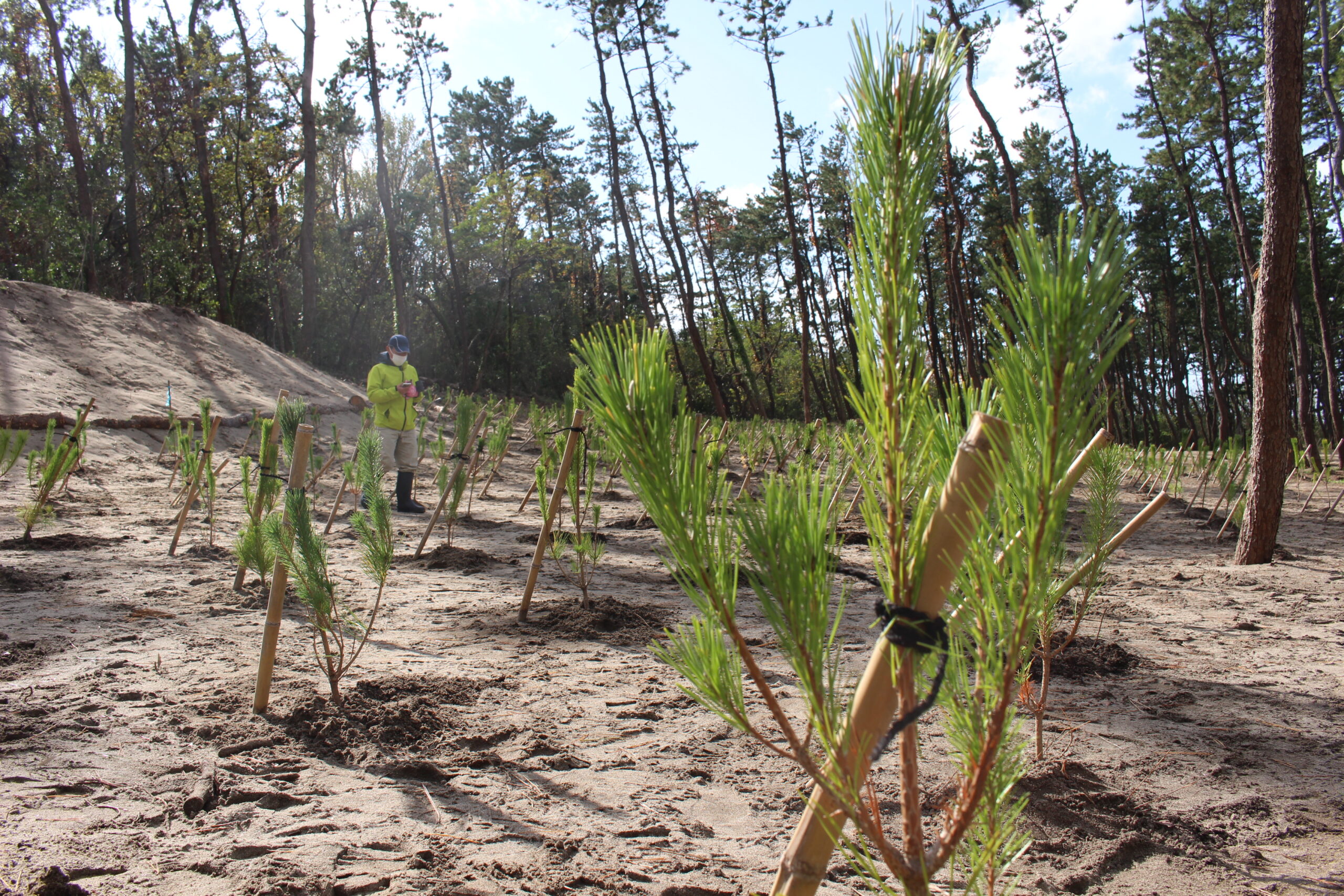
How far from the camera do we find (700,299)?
32.9 m

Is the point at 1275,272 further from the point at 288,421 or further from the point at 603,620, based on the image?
the point at 288,421

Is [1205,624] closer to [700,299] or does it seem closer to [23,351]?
[23,351]

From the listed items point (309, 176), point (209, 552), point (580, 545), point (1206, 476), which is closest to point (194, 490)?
point (209, 552)

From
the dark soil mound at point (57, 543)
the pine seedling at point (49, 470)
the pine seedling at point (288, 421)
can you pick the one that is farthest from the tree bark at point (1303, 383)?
the pine seedling at point (49, 470)

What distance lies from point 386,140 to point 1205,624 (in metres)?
28.5

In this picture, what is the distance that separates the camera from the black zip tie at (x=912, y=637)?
766mm

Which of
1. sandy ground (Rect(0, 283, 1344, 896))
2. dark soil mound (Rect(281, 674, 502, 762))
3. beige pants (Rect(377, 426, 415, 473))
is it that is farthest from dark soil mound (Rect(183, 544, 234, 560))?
dark soil mound (Rect(281, 674, 502, 762))

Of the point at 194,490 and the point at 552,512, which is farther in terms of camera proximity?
the point at 194,490

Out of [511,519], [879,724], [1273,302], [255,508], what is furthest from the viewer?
[511,519]

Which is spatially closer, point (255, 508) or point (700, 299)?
point (255, 508)

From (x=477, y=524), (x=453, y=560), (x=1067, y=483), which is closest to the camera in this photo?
(x=1067, y=483)

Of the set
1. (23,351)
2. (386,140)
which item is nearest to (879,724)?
(23,351)

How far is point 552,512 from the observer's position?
3707 mm

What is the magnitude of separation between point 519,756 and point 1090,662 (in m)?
2.47
